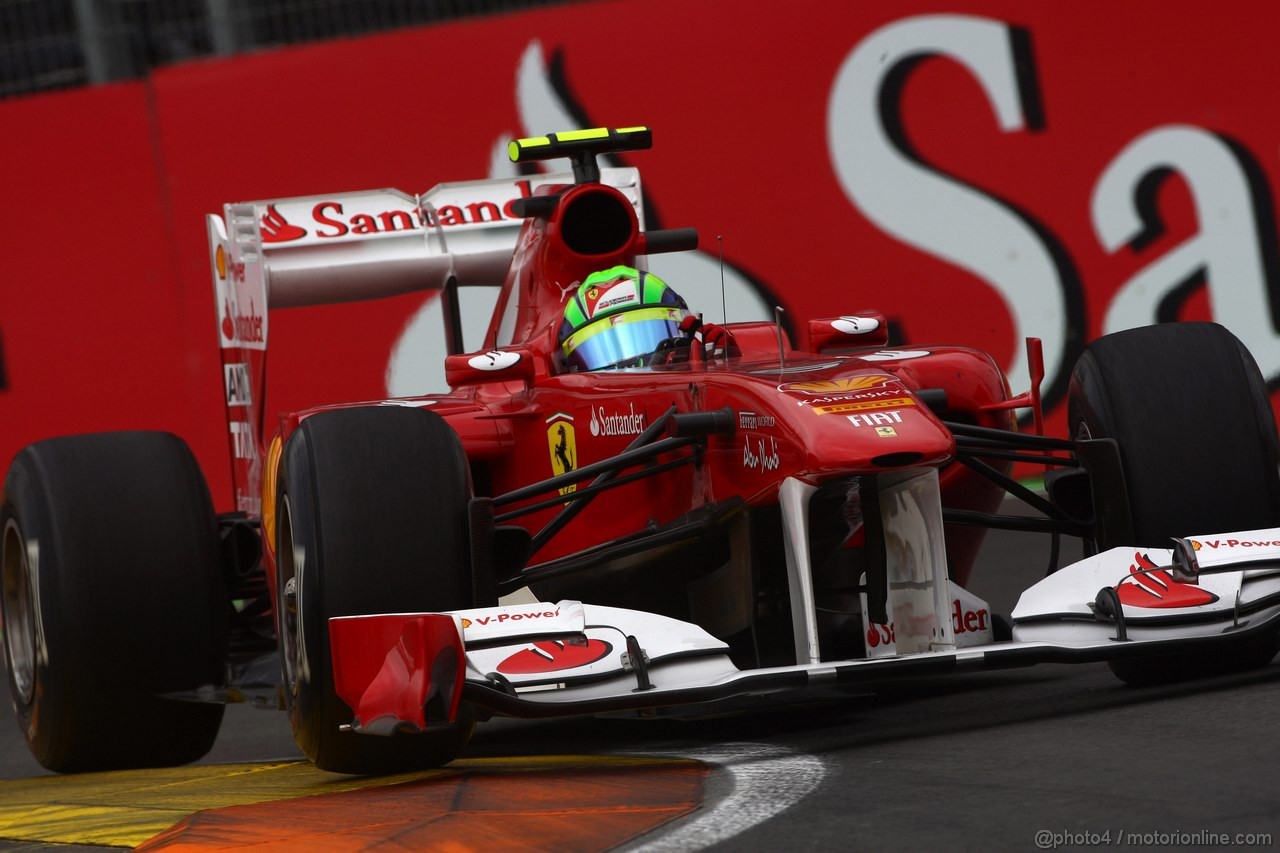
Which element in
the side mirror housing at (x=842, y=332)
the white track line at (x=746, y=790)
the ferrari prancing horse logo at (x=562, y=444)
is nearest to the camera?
the white track line at (x=746, y=790)

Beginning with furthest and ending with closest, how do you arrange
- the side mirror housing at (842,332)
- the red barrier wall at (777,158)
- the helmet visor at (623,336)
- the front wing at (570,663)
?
the red barrier wall at (777,158)
the side mirror housing at (842,332)
the helmet visor at (623,336)
the front wing at (570,663)

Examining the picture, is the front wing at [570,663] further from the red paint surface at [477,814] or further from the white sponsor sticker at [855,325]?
the white sponsor sticker at [855,325]

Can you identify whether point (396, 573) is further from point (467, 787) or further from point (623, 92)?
point (623, 92)

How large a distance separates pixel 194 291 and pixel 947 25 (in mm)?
4309

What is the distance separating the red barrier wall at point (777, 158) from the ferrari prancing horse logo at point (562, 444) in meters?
4.62

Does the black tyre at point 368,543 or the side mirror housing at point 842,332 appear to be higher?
the side mirror housing at point 842,332

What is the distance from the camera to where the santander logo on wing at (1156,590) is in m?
4.99

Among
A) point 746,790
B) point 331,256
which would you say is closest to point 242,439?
point 331,256

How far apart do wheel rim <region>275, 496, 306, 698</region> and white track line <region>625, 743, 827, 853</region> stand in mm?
1049

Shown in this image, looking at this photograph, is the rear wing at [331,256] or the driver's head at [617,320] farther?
the rear wing at [331,256]

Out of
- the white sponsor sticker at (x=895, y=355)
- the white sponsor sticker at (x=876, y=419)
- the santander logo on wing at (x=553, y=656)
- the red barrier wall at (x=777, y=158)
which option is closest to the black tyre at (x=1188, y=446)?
the white sponsor sticker at (x=895, y=355)

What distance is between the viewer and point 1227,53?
10.8 m

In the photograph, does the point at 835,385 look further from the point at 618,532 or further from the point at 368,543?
the point at 368,543

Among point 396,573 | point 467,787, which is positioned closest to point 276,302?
point 396,573
